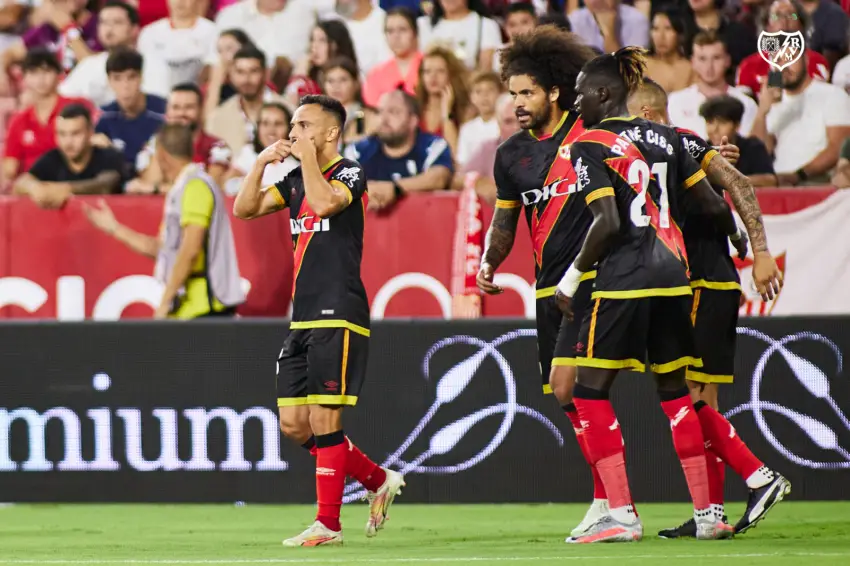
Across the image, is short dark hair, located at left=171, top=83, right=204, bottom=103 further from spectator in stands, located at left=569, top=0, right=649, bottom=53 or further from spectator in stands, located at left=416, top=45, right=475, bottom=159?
spectator in stands, located at left=569, top=0, right=649, bottom=53

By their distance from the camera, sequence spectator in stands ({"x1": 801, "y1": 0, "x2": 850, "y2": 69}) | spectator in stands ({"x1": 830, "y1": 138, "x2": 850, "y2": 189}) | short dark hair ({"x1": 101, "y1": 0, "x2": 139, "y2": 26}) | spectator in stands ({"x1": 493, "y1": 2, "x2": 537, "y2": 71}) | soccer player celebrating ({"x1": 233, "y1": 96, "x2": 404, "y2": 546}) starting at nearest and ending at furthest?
soccer player celebrating ({"x1": 233, "y1": 96, "x2": 404, "y2": 546}) → spectator in stands ({"x1": 830, "y1": 138, "x2": 850, "y2": 189}) → spectator in stands ({"x1": 801, "y1": 0, "x2": 850, "y2": 69}) → spectator in stands ({"x1": 493, "y1": 2, "x2": 537, "y2": 71}) → short dark hair ({"x1": 101, "y1": 0, "x2": 139, "y2": 26})

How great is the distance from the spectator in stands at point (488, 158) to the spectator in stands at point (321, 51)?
157cm

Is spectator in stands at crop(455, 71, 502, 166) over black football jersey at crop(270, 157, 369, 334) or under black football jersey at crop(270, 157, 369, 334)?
over

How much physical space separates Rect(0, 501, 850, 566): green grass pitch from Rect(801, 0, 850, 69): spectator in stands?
4.56 m

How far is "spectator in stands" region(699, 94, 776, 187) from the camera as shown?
10547 millimetres

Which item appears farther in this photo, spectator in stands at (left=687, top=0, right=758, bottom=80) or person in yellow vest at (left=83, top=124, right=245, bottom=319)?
spectator in stands at (left=687, top=0, right=758, bottom=80)

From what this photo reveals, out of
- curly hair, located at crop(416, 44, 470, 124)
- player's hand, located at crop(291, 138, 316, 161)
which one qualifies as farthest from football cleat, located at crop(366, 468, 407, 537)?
curly hair, located at crop(416, 44, 470, 124)

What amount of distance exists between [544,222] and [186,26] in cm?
724

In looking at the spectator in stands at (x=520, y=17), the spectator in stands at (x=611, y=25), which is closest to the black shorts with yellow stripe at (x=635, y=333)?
the spectator in stands at (x=611, y=25)

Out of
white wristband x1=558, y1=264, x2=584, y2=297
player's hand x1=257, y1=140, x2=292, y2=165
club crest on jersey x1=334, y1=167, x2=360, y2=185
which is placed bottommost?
white wristband x1=558, y1=264, x2=584, y2=297

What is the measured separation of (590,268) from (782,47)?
4.77m

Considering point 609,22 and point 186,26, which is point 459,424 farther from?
point 186,26

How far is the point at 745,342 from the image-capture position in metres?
8.60

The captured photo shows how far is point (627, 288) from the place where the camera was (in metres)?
6.36
